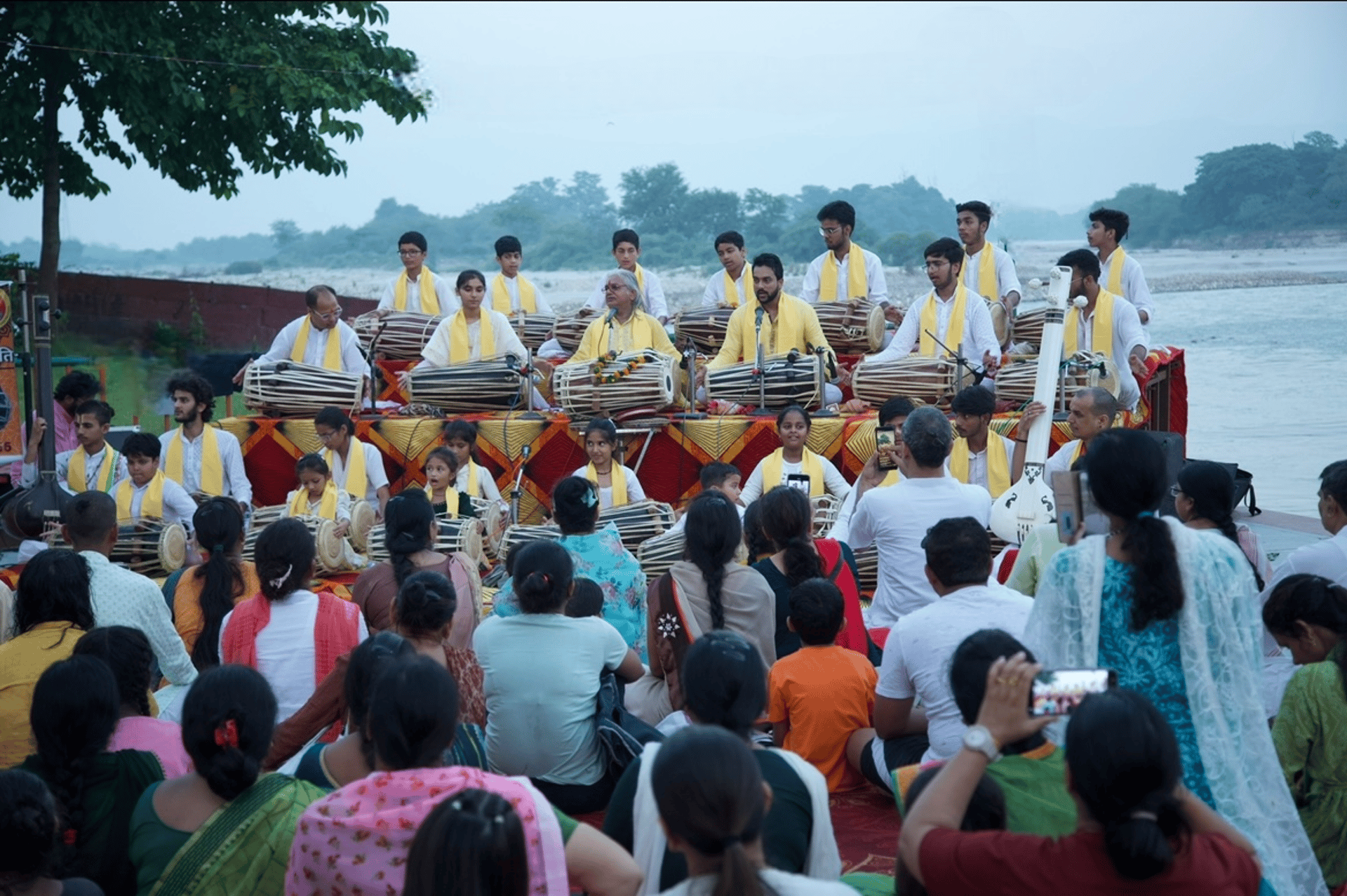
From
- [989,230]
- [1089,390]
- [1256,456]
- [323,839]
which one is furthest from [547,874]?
[1256,456]

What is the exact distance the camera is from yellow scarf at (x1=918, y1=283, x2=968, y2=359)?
821 cm

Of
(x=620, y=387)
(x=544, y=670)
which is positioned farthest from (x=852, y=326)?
(x=544, y=670)

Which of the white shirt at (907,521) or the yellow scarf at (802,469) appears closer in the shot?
the white shirt at (907,521)

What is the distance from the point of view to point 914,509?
16.6 feet

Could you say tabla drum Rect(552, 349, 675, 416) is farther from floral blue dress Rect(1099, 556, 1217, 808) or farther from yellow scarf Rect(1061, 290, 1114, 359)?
floral blue dress Rect(1099, 556, 1217, 808)

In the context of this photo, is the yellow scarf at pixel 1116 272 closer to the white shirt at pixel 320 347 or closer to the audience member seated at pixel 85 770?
the white shirt at pixel 320 347

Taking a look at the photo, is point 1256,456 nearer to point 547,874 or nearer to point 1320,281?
point 1320,281

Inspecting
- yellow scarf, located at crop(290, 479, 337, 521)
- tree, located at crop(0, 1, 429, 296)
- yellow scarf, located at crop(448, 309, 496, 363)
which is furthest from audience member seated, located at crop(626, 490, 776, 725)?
tree, located at crop(0, 1, 429, 296)

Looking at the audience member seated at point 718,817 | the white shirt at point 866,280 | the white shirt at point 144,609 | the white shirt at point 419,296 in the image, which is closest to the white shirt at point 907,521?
the white shirt at point 144,609

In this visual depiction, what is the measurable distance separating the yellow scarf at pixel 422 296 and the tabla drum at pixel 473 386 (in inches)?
77.5

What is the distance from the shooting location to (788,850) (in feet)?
8.96

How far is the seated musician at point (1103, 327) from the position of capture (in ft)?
25.4

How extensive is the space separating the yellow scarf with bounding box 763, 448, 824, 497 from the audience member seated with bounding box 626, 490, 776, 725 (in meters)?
2.84

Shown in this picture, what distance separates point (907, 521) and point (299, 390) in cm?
468
